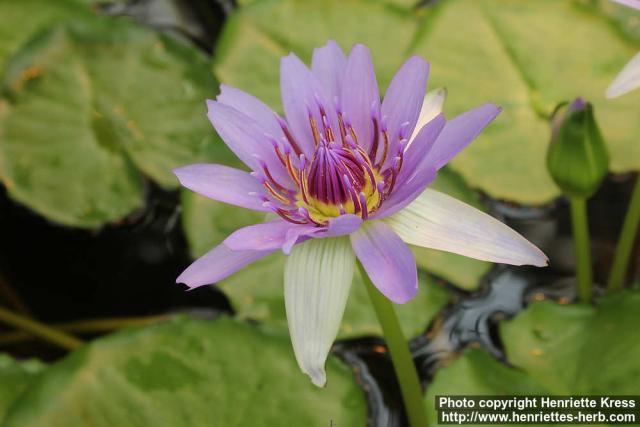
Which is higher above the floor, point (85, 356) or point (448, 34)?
point (448, 34)

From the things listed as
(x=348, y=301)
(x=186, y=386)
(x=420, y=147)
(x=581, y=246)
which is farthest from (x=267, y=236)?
(x=581, y=246)

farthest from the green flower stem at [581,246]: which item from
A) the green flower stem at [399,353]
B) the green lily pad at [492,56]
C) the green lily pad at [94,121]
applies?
the green lily pad at [94,121]

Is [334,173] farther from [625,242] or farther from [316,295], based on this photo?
[625,242]

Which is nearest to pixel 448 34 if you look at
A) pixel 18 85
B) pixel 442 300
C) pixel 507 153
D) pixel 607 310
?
pixel 507 153

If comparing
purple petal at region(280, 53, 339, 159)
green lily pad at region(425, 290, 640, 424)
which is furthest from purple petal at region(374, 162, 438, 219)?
green lily pad at region(425, 290, 640, 424)

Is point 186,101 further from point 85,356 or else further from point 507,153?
point 507,153

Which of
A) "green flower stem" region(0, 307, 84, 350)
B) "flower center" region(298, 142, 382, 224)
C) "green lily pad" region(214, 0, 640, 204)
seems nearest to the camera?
"flower center" region(298, 142, 382, 224)

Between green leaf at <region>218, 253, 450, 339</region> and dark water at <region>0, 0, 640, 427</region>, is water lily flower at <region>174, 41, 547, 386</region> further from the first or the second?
dark water at <region>0, 0, 640, 427</region>
